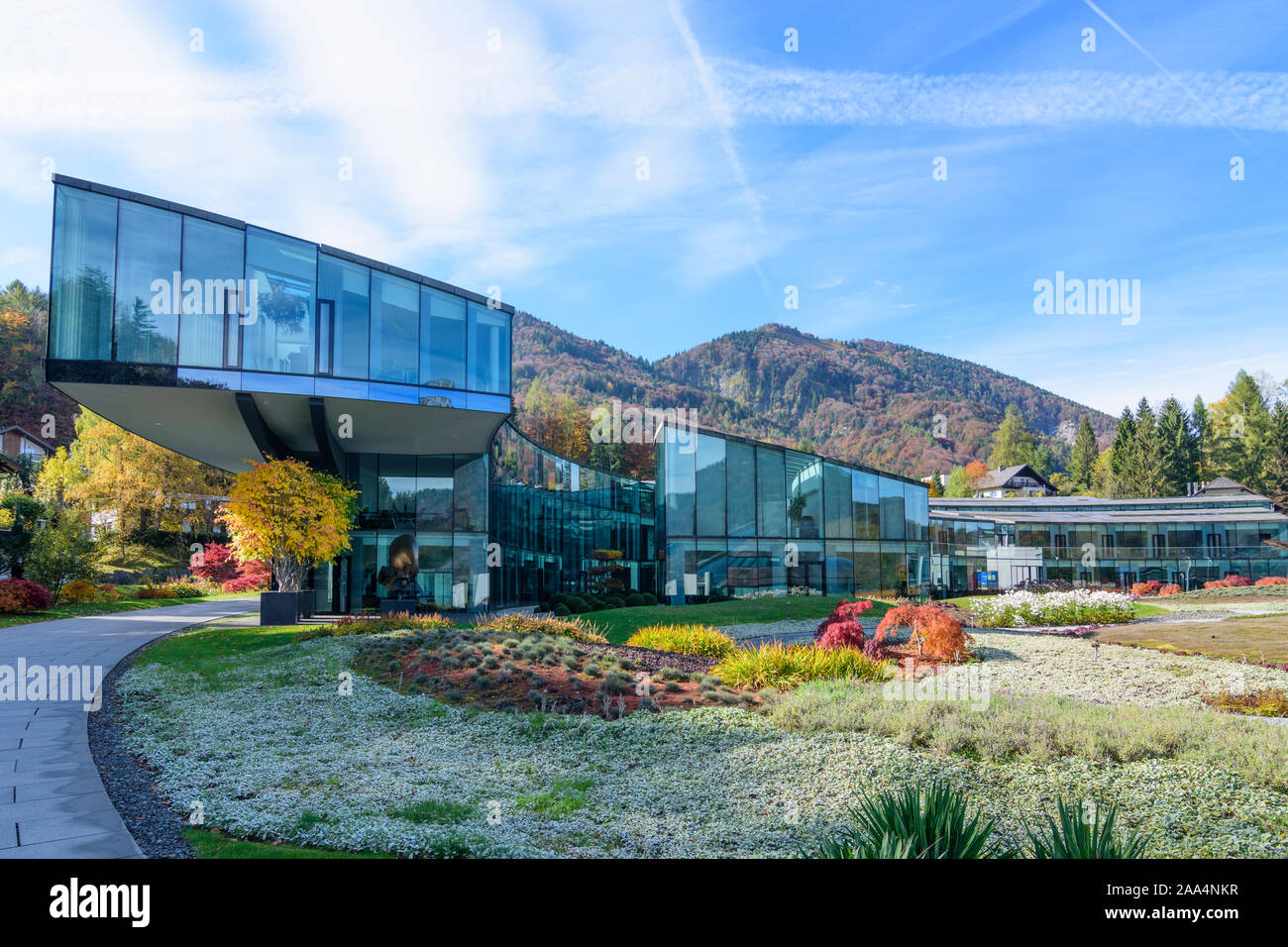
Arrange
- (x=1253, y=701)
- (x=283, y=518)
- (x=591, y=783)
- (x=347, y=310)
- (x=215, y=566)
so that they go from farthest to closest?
(x=215, y=566) < (x=283, y=518) < (x=347, y=310) < (x=1253, y=701) < (x=591, y=783)

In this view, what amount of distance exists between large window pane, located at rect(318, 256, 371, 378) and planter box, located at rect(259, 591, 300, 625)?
22.3ft

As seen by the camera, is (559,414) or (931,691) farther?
(559,414)

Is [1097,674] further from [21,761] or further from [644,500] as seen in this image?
[644,500]

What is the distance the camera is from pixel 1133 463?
72.4 metres

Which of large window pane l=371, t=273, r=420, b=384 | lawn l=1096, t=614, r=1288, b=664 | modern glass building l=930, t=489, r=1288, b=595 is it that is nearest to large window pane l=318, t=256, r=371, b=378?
large window pane l=371, t=273, r=420, b=384

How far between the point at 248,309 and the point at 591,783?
17.3 meters

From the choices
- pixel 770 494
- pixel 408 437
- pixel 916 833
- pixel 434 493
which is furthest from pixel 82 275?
pixel 770 494

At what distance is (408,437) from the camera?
79.7 feet

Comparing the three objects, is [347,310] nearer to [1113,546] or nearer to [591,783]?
[591,783]

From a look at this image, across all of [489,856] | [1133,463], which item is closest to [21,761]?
[489,856]

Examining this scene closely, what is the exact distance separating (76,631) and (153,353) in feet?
24.7

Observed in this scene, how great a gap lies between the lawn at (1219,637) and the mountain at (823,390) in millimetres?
86421

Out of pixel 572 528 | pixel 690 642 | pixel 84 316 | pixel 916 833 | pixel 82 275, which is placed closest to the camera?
pixel 916 833

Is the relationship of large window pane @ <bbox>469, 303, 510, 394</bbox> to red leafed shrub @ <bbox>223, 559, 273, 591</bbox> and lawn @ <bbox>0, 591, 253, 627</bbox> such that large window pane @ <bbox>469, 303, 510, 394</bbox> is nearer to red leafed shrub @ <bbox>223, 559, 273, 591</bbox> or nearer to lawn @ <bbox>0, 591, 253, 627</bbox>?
lawn @ <bbox>0, 591, 253, 627</bbox>
